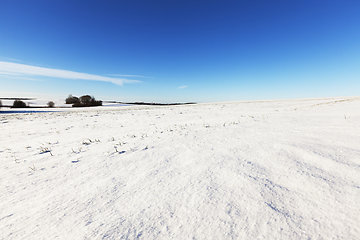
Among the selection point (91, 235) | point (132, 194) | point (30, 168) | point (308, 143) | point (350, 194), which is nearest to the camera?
point (91, 235)

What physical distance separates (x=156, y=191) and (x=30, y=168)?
322 cm

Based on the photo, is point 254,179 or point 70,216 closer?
point 70,216

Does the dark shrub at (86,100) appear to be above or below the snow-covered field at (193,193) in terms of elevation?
above

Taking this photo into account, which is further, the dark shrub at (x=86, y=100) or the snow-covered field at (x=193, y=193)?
the dark shrub at (x=86, y=100)

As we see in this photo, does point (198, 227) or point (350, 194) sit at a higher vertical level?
point (350, 194)

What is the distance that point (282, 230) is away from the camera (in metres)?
1.47

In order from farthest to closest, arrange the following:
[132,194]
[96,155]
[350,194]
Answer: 1. [96,155]
2. [132,194]
3. [350,194]

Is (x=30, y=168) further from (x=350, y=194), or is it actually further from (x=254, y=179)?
(x=350, y=194)

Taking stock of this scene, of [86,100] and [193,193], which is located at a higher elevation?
[86,100]

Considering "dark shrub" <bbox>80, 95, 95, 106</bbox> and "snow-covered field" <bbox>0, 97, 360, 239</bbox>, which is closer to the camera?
"snow-covered field" <bbox>0, 97, 360, 239</bbox>

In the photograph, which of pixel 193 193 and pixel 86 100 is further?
pixel 86 100

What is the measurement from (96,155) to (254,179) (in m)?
3.77

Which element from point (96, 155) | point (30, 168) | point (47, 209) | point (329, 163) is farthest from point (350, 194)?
point (30, 168)

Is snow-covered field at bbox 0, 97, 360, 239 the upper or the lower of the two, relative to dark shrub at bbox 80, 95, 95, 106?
lower
